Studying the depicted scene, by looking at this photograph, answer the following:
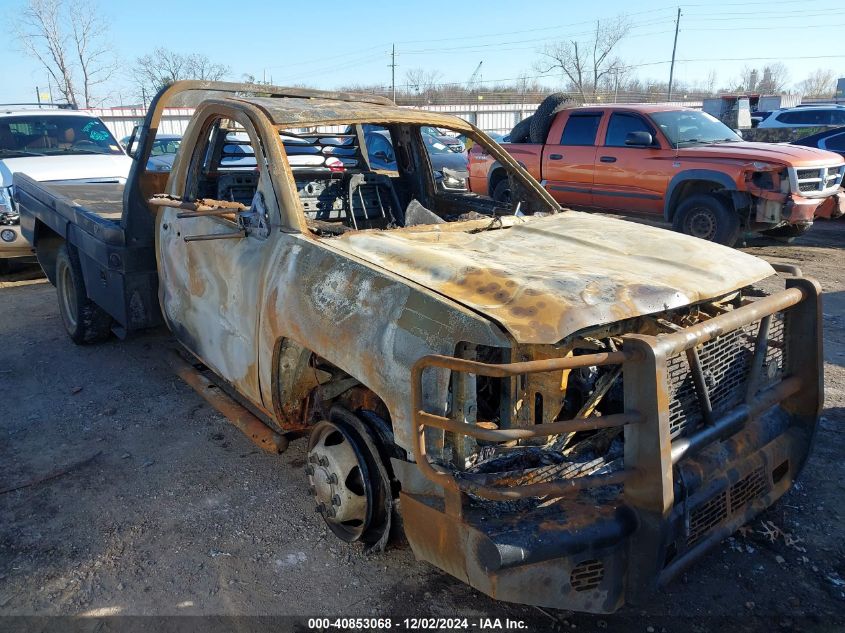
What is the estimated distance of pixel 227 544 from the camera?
10.1ft

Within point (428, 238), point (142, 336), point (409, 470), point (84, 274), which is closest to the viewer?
point (409, 470)

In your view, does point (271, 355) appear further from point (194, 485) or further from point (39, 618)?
point (39, 618)

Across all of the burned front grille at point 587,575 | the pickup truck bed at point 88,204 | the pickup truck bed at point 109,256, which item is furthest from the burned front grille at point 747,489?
the pickup truck bed at point 88,204

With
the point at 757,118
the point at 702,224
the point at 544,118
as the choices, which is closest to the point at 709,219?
the point at 702,224

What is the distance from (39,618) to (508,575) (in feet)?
6.19

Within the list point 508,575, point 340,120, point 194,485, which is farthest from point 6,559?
point 340,120

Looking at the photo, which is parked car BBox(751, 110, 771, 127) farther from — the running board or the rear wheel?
the rear wheel

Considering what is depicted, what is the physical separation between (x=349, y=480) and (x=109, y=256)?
258cm

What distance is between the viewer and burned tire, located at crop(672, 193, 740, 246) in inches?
339

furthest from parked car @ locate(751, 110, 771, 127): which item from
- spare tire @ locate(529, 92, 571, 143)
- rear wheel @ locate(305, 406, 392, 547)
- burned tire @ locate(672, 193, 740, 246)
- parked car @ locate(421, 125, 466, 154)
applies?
rear wheel @ locate(305, 406, 392, 547)

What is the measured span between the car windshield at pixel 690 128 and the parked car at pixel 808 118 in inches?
314

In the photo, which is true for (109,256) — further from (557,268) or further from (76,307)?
(557,268)

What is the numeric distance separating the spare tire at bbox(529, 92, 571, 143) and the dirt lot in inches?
279

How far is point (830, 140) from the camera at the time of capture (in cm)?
1117
